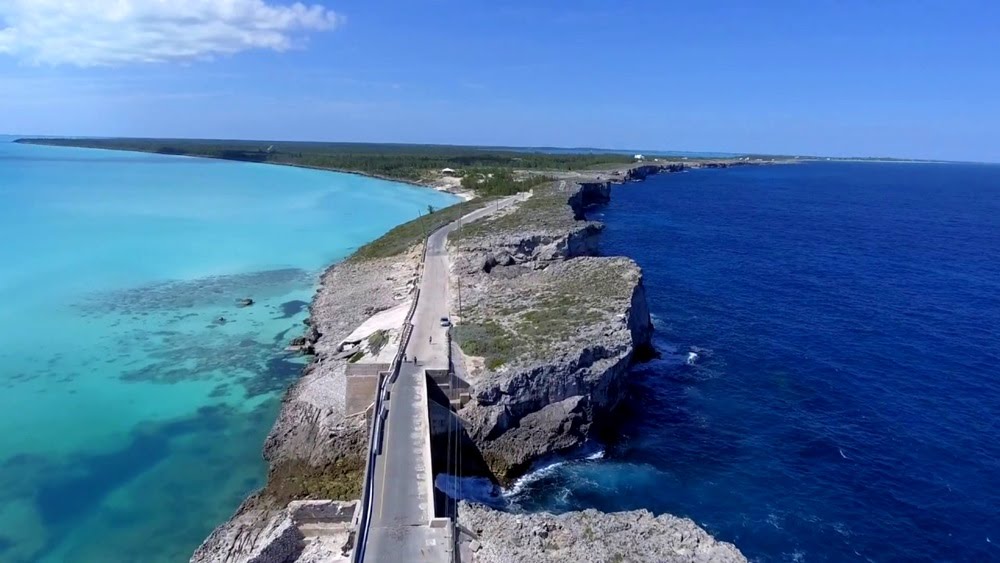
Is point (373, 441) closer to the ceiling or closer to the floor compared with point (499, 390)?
closer to the floor

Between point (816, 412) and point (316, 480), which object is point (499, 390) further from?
point (816, 412)

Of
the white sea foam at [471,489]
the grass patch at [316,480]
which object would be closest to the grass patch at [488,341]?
the white sea foam at [471,489]

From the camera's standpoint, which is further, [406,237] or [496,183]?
[496,183]

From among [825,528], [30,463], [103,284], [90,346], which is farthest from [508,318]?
[103,284]

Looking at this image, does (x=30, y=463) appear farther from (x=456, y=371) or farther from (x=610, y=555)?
(x=610, y=555)

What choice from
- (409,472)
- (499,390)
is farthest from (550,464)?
(409,472)

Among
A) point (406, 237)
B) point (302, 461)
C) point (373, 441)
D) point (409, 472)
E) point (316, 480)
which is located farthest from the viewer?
point (406, 237)

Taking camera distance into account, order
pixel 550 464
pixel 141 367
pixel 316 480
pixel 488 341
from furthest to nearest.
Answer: pixel 141 367, pixel 488 341, pixel 550 464, pixel 316 480

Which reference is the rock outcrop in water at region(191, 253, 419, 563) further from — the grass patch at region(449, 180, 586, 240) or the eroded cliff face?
the grass patch at region(449, 180, 586, 240)

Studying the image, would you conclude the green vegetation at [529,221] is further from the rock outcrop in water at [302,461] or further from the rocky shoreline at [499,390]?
the rock outcrop in water at [302,461]
